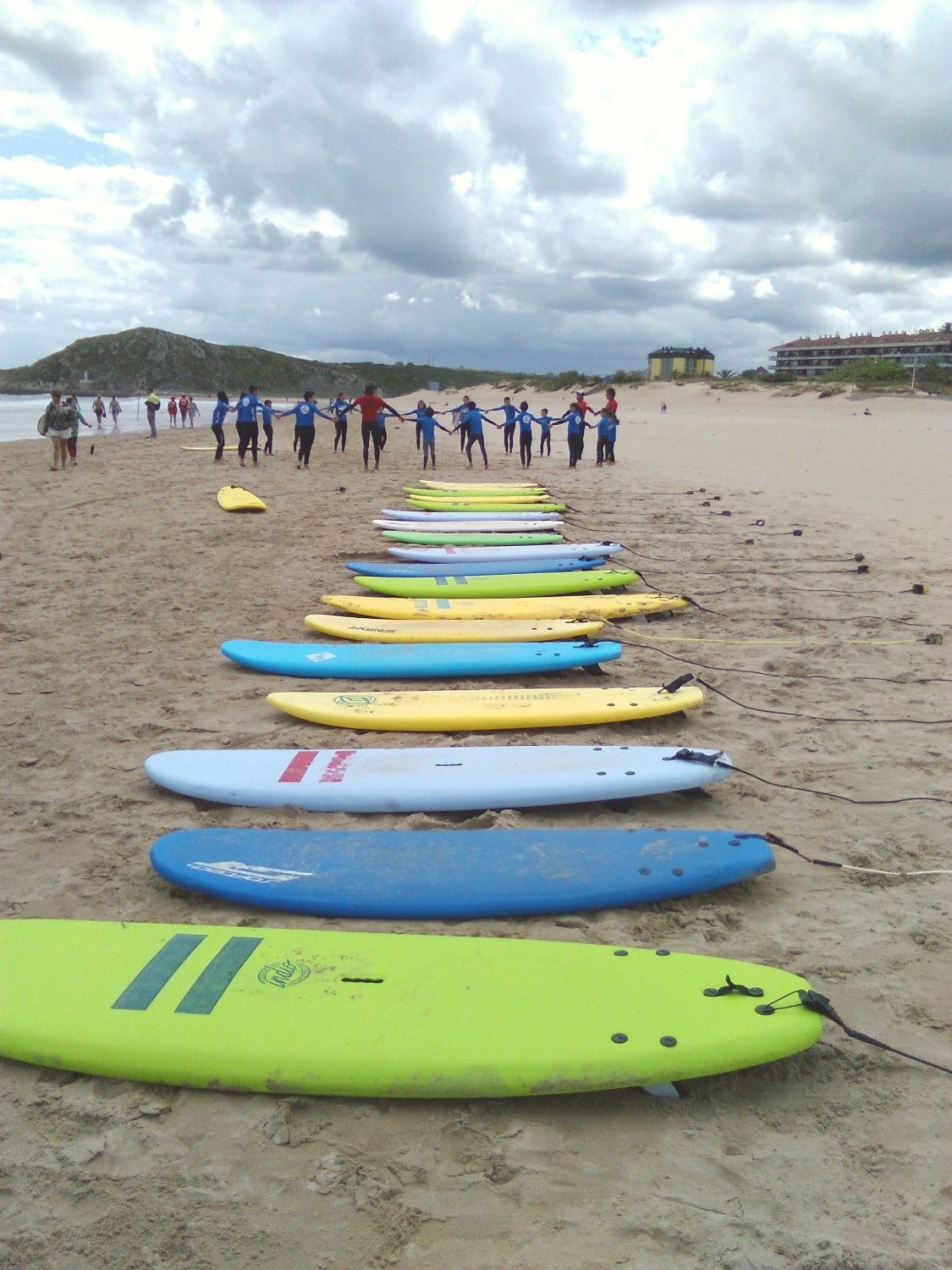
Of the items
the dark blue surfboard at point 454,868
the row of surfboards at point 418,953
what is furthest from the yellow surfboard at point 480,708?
the dark blue surfboard at point 454,868

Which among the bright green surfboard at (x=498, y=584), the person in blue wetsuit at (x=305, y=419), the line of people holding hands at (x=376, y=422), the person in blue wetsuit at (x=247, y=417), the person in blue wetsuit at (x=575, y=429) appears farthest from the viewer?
the person in blue wetsuit at (x=575, y=429)

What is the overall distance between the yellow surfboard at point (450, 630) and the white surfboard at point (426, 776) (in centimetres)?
189

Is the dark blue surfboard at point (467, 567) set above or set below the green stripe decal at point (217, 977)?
above

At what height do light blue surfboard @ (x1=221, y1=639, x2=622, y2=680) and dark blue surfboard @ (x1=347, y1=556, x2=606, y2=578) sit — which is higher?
dark blue surfboard @ (x1=347, y1=556, x2=606, y2=578)

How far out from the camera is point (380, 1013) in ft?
7.35

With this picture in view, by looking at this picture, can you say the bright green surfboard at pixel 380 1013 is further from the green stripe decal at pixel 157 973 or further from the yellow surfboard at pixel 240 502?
the yellow surfboard at pixel 240 502

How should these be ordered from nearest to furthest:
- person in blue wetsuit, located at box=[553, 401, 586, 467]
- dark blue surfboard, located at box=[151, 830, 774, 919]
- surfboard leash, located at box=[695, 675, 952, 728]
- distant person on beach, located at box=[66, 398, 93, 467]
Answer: dark blue surfboard, located at box=[151, 830, 774, 919] < surfboard leash, located at box=[695, 675, 952, 728] < distant person on beach, located at box=[66, 398, 93, 467] < person in blue wetsuit, located at box=[553, 401, 586, 467]

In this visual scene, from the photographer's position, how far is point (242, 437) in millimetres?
15820

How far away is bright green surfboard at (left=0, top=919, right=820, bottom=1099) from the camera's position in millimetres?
2080

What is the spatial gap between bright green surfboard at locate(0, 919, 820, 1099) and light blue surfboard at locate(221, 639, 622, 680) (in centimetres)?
Answer: 271

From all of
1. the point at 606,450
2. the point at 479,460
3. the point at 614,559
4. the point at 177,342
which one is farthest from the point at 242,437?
the point at 177,342

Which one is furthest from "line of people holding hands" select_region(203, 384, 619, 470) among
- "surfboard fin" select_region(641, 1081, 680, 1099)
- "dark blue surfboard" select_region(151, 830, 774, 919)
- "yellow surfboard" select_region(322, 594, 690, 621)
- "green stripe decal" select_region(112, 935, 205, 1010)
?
"surfboard fin" select_region(641, 1081, 680, 1099)

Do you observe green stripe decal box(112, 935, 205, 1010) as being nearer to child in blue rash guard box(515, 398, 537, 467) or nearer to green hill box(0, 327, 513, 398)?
child in blue rash guard box(515, 398, 537, 467)

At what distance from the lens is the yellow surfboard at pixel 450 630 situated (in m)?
5.75
